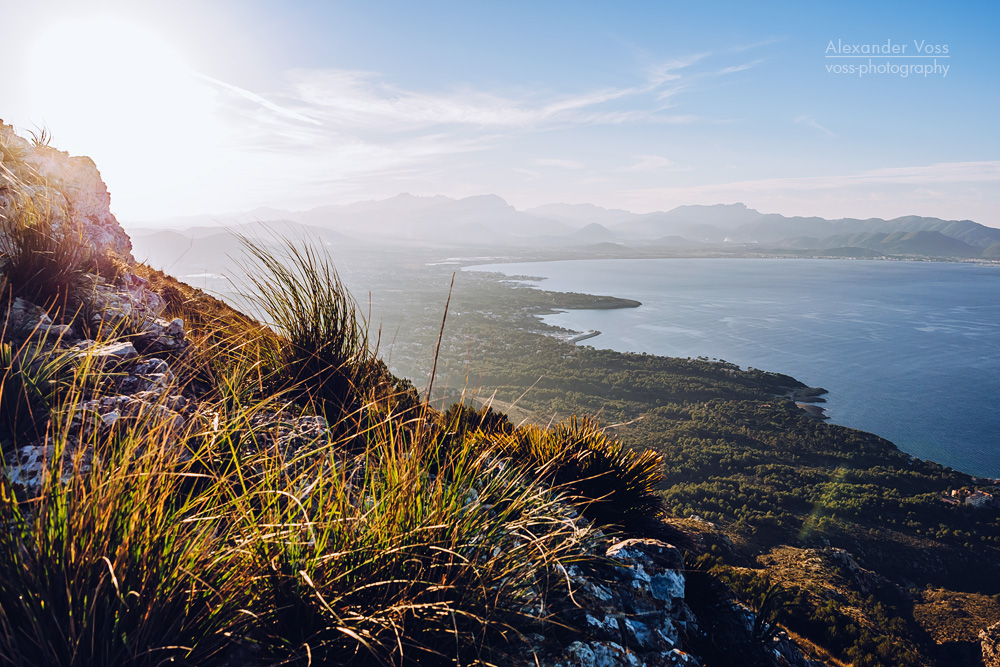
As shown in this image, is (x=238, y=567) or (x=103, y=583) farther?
(x=238, y=567)

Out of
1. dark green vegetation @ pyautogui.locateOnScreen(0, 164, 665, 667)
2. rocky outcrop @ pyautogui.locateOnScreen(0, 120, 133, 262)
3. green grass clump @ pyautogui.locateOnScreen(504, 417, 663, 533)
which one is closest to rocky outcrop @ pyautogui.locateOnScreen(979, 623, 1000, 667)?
green grass clump @ pyautogui.locateOnScreen(504, 417, 663, 533)

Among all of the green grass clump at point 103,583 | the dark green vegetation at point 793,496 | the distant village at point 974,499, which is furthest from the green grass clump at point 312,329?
the distant village at point 974,499

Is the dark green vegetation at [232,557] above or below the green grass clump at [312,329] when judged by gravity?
below

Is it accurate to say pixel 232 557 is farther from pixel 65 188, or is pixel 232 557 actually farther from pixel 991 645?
pixel 991 645

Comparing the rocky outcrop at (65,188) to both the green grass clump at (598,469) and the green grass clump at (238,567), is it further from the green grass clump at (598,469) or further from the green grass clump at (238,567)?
the green grass clump at (598,469)

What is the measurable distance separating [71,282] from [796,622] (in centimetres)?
1244

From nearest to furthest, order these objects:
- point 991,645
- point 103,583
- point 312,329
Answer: point 103,583 → point 312,329 → point 991,645

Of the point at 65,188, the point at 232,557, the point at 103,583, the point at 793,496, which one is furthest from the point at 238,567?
the point at 793,496

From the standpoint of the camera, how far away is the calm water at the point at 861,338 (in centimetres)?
4284

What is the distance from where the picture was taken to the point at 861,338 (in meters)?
67.8

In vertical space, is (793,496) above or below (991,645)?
below

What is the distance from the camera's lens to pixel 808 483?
106 feet

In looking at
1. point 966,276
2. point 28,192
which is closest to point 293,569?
point 28,192

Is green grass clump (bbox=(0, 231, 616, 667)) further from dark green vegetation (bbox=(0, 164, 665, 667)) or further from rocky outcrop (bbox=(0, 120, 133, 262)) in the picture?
rocky outcrop (bbox=(0, 120, 133, 262))
